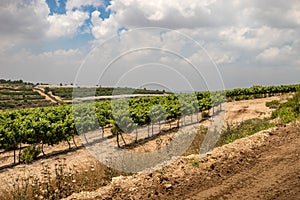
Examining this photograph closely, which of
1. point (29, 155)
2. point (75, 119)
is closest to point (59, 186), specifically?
point (29, 155)

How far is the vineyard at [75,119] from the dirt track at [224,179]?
35.2ft

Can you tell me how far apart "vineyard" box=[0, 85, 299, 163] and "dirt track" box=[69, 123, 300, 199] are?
10737mm

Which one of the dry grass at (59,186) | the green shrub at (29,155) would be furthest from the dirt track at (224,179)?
the green shrub at (29,155)

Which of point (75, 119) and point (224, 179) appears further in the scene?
point (75, 119)

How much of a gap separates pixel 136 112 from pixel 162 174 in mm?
15035

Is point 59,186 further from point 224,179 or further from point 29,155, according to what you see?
point 29,155

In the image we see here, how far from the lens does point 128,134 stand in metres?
25.1

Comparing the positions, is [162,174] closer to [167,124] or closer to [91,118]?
[91,118]

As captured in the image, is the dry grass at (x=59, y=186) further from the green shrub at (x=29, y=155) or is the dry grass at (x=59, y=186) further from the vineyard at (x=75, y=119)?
the green shrub at (x=29, y=155)

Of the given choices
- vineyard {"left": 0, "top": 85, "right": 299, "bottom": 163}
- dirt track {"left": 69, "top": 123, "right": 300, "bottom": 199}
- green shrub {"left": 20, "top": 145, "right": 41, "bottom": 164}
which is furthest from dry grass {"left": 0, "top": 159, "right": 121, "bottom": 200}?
green shrub {"left": 20, "top": 145, "right": 41, "bottom": 164}

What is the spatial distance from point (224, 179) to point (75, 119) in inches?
728

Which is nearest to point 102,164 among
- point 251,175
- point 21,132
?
point 251,175

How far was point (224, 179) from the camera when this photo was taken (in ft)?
22.0

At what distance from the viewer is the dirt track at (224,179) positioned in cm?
591
